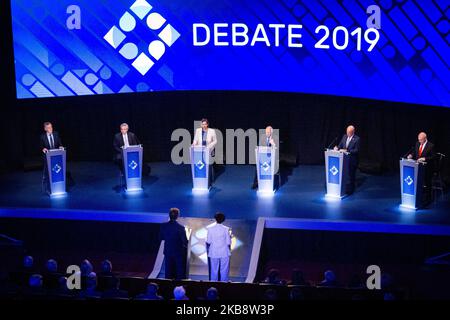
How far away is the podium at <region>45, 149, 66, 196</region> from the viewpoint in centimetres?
1102

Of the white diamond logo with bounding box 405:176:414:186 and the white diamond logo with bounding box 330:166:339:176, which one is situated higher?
the white diamond logo with bounding box 330:166:339:176

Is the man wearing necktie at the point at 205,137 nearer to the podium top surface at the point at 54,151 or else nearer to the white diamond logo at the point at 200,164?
the white diamond logo at the point at 200,164

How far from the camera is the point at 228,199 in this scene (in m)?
11.0

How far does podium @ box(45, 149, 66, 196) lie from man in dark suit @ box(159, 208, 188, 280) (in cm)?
298

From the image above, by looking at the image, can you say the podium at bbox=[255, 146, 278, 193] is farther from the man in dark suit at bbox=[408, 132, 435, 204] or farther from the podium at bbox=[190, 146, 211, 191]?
the man in dark suit at bbox=[408, 132, 435, 204]

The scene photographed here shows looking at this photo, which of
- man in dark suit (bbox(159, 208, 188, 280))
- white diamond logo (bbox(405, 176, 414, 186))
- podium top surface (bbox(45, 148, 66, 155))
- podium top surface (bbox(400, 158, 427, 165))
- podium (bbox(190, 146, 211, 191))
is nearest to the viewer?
man in dark suit (bbox(159, 208, 188, 280))

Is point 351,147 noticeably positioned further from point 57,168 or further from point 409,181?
point 57,168

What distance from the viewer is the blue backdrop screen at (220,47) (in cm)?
1122

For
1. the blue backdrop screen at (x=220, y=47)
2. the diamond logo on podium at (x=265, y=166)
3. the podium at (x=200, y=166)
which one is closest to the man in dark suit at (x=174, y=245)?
the podium at (x=200, y=166)

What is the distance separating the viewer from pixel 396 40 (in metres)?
11.1

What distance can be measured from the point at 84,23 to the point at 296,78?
3642mm

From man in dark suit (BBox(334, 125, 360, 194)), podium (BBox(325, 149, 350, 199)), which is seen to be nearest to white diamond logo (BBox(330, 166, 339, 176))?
podium (BBox(325, 149, 350, 199))

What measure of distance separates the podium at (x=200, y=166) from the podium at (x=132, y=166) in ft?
2.72
